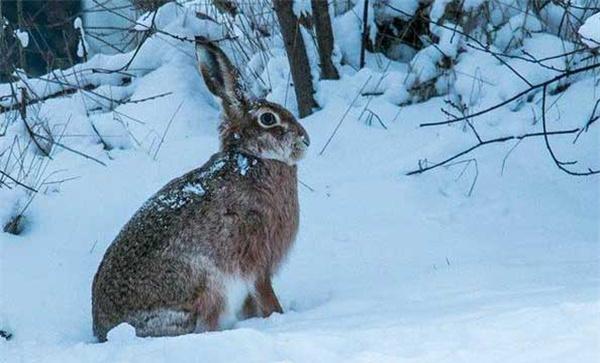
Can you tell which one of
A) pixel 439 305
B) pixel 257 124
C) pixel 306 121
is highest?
pixel 257 124

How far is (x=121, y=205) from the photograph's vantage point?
Answer: 20.4ft

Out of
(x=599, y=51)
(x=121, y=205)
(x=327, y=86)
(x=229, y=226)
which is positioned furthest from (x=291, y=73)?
(x=229, y=226)

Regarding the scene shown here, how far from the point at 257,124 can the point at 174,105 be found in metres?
2.32

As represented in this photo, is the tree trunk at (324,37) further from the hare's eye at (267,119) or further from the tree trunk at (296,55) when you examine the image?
the hare's eye at (267,119)

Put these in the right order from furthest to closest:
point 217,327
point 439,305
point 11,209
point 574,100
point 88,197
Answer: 1. point 574,100
2. point 88,197
3. point 11,209
4. point 217,327
5. point 439,305

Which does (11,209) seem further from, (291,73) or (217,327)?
(291,73)

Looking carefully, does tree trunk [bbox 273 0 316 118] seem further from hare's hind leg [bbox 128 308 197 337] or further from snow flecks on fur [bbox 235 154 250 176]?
hare's hind leg [bbox 128 308 197 337]

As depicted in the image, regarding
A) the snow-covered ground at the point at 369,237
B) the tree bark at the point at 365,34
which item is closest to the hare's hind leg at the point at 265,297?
the snow-covered ground at the point at 369,237

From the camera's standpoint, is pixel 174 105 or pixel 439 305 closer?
pixel 439 305

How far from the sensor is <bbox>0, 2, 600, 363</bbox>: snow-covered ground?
3801 mm

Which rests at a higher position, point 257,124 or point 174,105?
point 257,124

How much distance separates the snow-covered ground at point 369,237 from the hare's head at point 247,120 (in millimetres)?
541

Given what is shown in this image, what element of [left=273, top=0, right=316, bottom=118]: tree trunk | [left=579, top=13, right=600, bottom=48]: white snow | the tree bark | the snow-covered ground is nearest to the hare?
the snow-covered ground

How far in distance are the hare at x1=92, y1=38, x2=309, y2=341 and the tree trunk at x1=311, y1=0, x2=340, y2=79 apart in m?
2.17
